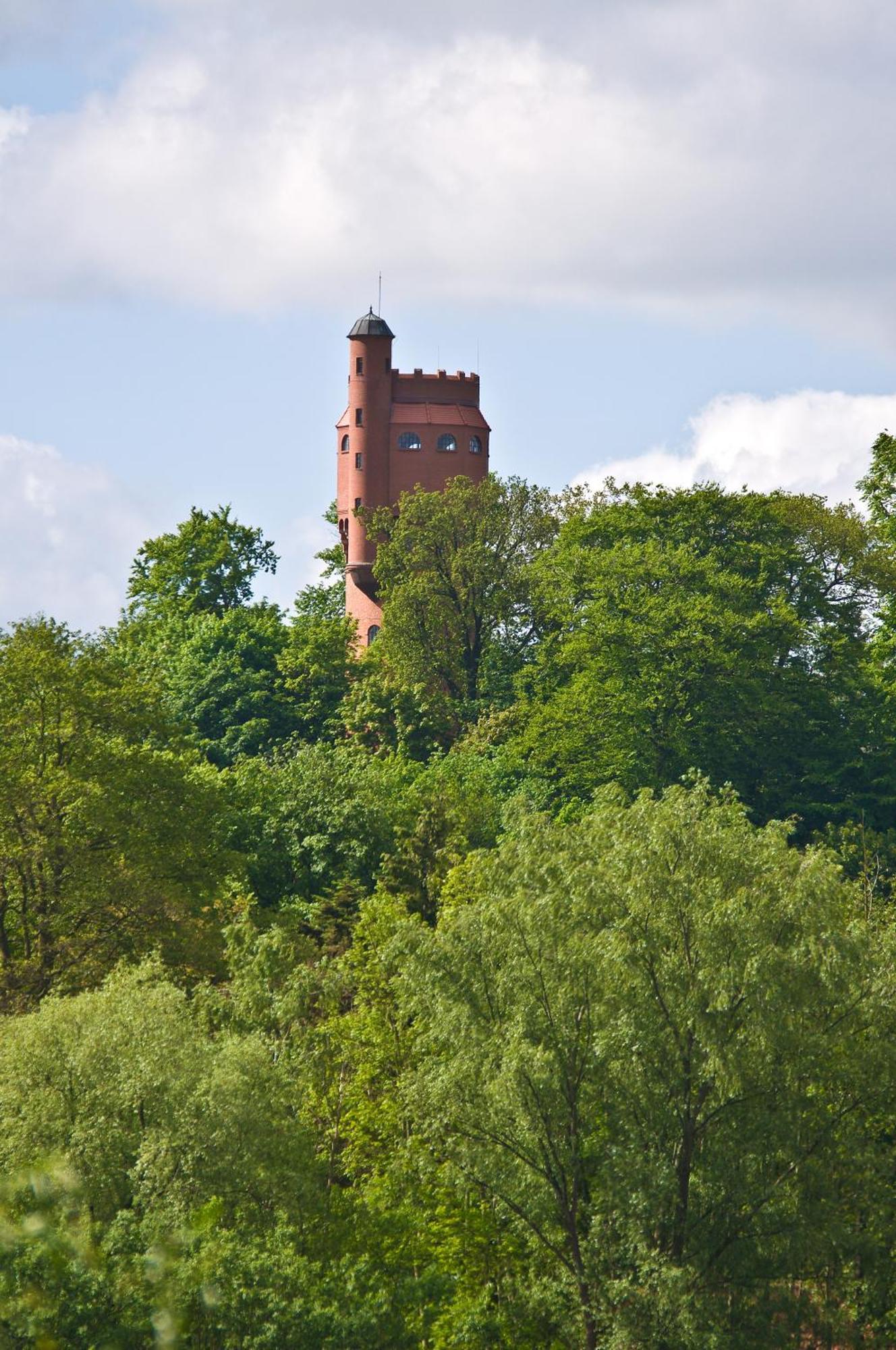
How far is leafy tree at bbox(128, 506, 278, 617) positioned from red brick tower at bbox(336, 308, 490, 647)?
640 centimetres

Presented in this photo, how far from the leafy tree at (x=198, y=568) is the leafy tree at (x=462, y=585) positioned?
14.0 metres

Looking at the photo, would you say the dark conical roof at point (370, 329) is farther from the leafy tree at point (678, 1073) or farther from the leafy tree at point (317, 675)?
the leafy tree at point (678, 1073)

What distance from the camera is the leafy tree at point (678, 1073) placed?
30.6m

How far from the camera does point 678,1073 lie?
31.3 m

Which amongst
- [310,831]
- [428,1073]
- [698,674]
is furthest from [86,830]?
[698,674]

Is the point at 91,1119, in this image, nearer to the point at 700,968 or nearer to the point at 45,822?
the point at 700,968

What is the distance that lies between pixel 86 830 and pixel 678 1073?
18149 millimetres

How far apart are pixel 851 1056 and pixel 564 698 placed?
33.5 meters

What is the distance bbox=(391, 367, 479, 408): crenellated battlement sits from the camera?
85.1 m

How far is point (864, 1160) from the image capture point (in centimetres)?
3147

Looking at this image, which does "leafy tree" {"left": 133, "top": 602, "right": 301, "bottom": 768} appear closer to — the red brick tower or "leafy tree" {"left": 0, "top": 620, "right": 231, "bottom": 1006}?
the red brick tower

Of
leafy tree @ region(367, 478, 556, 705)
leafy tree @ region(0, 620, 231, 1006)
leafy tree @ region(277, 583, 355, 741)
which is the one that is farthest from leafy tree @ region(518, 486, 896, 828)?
leafy tree @ region(0, 620, 231, 1006)

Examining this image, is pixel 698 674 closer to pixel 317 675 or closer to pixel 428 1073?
pixel 317 675

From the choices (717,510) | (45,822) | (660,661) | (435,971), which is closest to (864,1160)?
(435,971)
